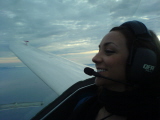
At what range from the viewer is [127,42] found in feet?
3.72

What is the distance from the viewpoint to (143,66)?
1037mm

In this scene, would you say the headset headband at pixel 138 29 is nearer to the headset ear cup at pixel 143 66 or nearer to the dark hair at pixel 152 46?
the dark hair at pixel 152 46

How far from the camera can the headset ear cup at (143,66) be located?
1028 millimetres

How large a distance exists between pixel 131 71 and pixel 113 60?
17 centimetres

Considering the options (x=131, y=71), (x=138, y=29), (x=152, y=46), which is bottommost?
(x=131, y=71)

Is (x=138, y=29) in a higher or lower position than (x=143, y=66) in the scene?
higher

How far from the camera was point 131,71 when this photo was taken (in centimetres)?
107

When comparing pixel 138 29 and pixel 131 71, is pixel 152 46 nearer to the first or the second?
pixel 138 29

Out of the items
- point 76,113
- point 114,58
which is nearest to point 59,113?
point 76,113

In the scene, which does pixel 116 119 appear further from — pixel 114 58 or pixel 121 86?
pixel 114 58

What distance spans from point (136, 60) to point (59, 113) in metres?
1.42

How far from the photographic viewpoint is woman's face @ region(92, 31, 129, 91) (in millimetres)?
1112

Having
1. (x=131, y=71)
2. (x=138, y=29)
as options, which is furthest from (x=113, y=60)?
(x=138, y=29)

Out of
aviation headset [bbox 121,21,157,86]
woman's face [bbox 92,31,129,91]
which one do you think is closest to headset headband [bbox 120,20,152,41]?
aviation headset [bbox 121,21,157,86]
